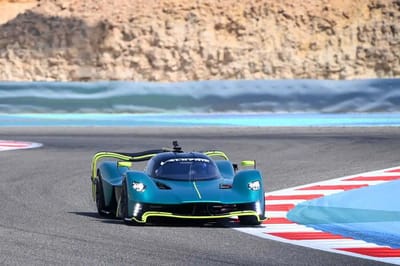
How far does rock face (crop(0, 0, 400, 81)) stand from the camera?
3297cm

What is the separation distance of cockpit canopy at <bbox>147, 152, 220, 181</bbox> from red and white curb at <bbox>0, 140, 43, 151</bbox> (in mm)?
10218

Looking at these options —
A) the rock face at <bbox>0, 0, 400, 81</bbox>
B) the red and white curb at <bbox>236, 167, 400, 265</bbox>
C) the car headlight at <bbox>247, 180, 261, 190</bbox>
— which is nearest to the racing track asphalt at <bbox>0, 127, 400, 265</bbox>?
the red and white curb at <bbox>236, 167, 400, 265</bbox>

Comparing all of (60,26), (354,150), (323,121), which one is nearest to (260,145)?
(354,150)

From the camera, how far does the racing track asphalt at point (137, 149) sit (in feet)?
28.9

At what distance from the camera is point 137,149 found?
20953mm

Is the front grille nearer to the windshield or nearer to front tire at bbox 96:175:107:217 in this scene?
the windshield

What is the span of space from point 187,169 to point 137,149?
31.4ft

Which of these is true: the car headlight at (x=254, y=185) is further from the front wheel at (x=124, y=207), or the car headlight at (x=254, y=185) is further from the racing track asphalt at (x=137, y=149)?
the front wheel at (x=124, y=207)

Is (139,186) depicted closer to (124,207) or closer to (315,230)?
(124,207)

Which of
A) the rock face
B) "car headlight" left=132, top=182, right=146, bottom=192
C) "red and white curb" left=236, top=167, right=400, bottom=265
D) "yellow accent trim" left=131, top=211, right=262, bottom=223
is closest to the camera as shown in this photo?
"red and white curb" left=236, top=167, right=400, bottom=265

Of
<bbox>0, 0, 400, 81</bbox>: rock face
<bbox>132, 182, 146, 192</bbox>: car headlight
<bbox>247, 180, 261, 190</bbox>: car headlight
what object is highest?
<bbox>0, 0, 400, 81</bbox>: rock face

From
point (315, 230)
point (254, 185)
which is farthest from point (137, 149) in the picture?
point (315, 230)

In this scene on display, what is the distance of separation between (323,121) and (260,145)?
5.66 m

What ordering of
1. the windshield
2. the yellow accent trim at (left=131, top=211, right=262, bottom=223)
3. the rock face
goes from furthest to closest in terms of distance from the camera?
the rock face < the windshield < the yellow accent trim at (left=131, top=211, right=262, bottom=223)
